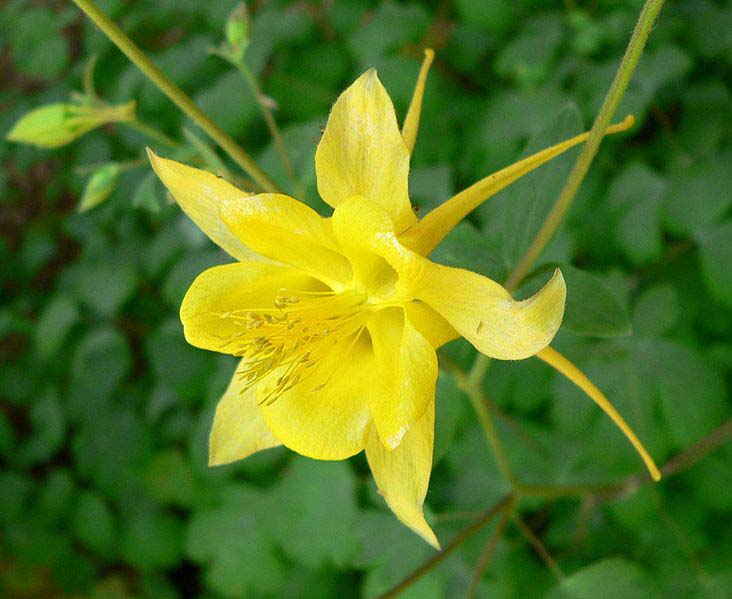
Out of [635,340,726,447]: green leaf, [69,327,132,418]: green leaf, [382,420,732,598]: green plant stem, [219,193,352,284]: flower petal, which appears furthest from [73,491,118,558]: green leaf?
[219,193,352,284]: flower petal

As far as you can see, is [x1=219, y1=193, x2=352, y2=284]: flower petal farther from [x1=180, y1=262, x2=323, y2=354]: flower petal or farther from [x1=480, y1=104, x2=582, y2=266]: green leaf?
[x1=480, y1=104, x2=582, y2=266]: green leaf

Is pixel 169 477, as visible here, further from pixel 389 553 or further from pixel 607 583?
pixel 607 583

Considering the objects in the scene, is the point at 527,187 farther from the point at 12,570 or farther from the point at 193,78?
the point at 12,570

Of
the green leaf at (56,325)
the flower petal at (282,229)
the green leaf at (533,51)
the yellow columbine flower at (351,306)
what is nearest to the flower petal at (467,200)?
the yellow columbine flower at (351,306)

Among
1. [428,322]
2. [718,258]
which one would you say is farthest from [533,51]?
[428,322]

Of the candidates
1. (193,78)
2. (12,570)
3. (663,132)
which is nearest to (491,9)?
(663,132)

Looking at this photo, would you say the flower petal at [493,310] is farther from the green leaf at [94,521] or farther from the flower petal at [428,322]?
the green leaf at [94,521]
